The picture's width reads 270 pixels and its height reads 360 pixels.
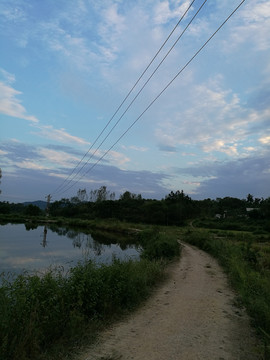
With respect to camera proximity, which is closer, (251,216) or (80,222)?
(251,216)

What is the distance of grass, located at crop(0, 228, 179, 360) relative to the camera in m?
→ 3.98

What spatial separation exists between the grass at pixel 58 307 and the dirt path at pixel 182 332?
0.45m

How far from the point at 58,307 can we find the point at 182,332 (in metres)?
2.40

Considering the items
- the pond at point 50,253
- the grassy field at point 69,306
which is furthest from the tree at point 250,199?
the grassy field at point 69,306

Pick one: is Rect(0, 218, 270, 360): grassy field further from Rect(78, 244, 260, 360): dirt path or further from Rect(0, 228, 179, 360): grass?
Rect(78, 244, 260, 360): dirt path

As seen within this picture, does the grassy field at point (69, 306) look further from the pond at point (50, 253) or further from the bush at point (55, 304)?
the pond at point (50, 253)

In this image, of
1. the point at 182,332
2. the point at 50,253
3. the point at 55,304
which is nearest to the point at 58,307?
the point at 55,304

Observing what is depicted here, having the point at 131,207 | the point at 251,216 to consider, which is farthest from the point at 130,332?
the point at 131,207

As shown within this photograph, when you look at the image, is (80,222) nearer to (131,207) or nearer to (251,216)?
(131,207)

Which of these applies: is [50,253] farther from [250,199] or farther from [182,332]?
[250,199]

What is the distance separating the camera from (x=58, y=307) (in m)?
5.03

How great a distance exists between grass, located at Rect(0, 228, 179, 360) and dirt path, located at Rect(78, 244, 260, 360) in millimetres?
445

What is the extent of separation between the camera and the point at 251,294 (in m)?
6.92

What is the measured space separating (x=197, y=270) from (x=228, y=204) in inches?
3516
